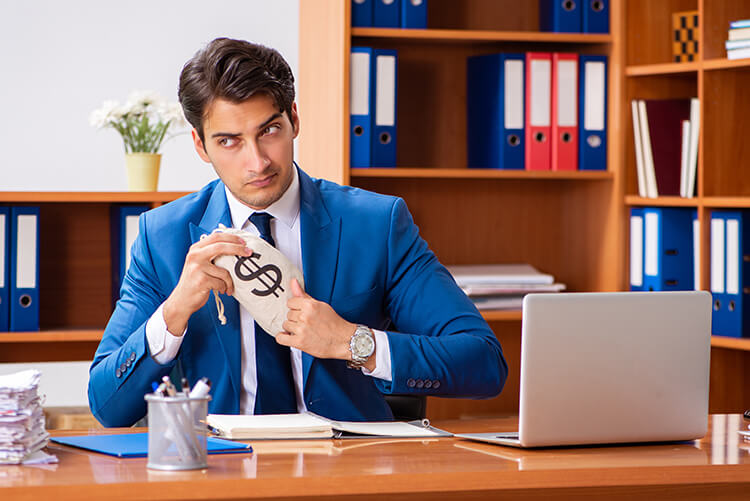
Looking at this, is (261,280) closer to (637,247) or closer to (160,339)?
(160,339)

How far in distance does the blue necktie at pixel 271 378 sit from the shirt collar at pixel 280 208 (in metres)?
0.23

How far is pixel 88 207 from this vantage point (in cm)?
309

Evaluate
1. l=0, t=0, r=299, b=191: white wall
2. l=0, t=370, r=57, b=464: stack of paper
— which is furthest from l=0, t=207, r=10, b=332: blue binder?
l=0, t=370, r=57, b=464: stack of paper

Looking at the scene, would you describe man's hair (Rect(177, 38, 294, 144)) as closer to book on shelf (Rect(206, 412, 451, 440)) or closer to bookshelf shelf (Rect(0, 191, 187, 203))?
book on shelf (Rect(206, 412, 451, 440))

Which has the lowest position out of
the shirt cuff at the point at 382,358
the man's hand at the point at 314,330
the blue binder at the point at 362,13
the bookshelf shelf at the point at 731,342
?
the bookshelf shelf at the point at 731,342

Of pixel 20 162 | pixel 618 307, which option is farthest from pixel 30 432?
pixel 20 162

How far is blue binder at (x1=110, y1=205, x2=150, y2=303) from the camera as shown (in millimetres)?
2998

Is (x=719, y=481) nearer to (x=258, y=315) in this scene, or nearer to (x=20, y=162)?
(x=258, y=315)

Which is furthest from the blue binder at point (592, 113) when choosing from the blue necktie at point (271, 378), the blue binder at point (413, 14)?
the blue necktie at point (271, 378)

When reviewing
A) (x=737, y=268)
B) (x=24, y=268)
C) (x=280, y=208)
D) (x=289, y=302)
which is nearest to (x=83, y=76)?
(x=24, y=268)

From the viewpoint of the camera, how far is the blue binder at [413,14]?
3.12 meters

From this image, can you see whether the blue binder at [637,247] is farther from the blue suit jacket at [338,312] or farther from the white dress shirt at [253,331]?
the white dress shirt at [253,331]

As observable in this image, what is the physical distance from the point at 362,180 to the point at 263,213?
128 centimetres

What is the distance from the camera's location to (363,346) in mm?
1769
